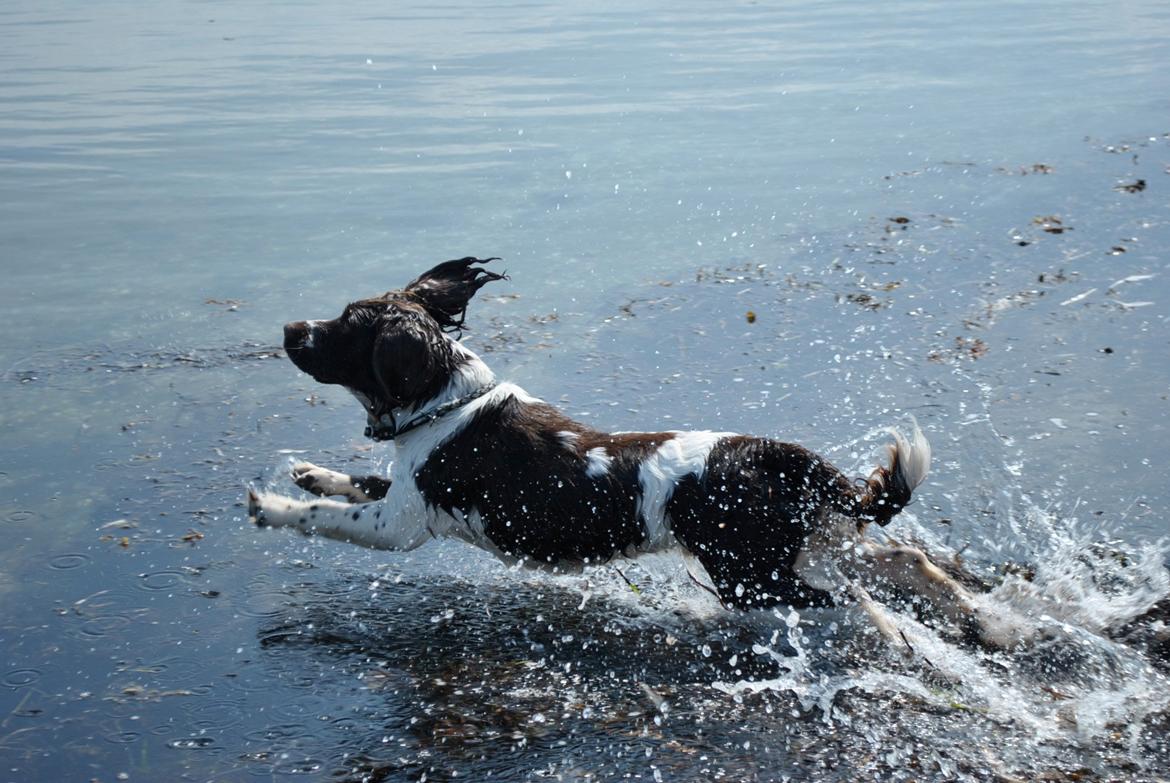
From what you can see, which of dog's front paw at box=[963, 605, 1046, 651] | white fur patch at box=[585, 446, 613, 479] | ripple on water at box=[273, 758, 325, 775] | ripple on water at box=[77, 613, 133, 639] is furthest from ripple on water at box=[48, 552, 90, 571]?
dog's front paw at box=[963, 605, 1046, 651]

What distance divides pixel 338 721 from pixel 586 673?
92 centimetres

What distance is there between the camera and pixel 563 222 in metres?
9.46

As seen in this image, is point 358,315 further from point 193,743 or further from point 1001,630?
point 1001,630

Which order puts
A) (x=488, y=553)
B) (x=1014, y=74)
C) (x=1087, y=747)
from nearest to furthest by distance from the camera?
(x=1087, y=747), (x=488, y=553), (x=1014, y=74)

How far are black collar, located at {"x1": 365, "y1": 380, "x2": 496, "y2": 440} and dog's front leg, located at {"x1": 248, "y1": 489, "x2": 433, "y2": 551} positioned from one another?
0.96 feet

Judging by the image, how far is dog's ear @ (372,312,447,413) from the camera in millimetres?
5008

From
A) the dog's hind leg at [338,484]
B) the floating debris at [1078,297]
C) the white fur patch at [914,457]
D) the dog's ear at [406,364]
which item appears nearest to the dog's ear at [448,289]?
the dog's ear at [406,364]

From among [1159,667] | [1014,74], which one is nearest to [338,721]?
[1159,667]

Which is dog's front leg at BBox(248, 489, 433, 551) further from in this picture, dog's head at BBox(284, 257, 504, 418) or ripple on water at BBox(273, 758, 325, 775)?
ripple on water at BBox(273, 758, 325, 775)

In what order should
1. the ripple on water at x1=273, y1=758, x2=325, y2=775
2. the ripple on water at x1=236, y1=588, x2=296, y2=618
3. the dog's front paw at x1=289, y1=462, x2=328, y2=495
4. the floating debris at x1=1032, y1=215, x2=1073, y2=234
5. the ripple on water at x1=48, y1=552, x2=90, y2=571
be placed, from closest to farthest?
1. the ripple on water at x1=273, y1=758, x2=325, y2=775
2. the ripple on water at x1=236, y1=588, x2=296, y2=618
3. the ripple on water at x1=48, y1=552, x2=90, y2=571
4. the dog's front paw at x1=289, y1=462, x2=328, y2=495
5. the floating debris at x1=1032, y1=215, x2=1073, y2=234

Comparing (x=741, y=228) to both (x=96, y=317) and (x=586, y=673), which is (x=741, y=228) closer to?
(x=96, y=317)

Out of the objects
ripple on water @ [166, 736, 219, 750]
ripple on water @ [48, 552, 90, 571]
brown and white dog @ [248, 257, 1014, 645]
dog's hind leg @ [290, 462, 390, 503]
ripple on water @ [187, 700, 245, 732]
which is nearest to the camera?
ripple on water @ [166, 736, 219, 750]

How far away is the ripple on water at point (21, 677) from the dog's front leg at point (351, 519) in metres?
1.09

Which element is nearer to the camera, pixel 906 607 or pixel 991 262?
pixel 906 607
